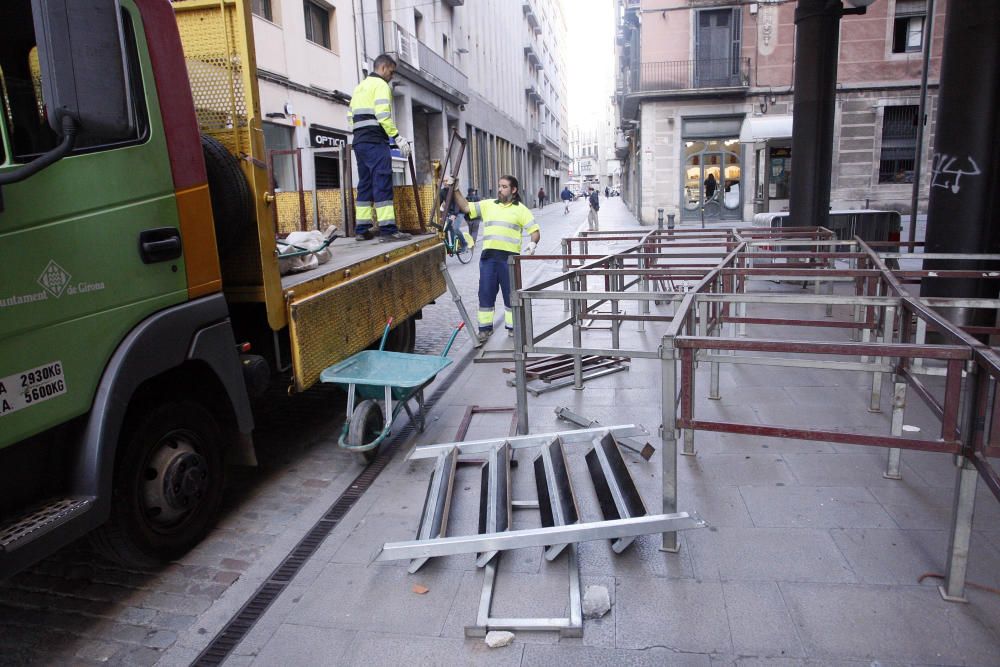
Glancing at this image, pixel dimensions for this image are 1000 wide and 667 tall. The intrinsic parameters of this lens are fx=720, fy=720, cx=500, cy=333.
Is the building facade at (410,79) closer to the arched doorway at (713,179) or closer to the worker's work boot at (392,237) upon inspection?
the worker's work boot at (392,237)

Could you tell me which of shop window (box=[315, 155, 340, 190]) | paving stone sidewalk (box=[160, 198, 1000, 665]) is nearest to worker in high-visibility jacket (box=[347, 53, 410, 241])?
paving stone sidewalk (box=[160, 198, 1000, 665])

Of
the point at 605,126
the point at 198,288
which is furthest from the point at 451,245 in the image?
the point at 605,126

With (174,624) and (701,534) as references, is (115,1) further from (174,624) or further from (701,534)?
(701,534)

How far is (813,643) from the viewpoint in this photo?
9.32 ft

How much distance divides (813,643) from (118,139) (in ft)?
11.9

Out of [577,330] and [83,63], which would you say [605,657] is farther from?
[577,330]

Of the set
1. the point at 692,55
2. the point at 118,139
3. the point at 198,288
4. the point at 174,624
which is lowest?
the point at 174,624

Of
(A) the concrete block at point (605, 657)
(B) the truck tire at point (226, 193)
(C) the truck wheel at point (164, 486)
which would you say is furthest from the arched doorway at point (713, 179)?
(A) the concrete block at point (605, 657)

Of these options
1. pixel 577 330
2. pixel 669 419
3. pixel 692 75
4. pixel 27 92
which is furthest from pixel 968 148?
pixel 692 75

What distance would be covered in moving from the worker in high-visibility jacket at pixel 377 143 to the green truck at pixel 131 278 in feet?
8.96

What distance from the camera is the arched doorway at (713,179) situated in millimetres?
28094

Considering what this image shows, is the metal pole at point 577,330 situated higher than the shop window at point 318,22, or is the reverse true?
the shop window at point 318,22

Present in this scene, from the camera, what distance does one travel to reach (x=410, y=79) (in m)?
24.9

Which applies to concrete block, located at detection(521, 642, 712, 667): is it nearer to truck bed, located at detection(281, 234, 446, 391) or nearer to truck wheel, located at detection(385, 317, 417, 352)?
truck bed, located at detection(281, 234, 446, 391)
